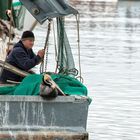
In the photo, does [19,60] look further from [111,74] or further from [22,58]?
[111,74]

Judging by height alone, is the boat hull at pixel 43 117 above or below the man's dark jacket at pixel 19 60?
below

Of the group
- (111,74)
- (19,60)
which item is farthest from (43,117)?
(111,74)

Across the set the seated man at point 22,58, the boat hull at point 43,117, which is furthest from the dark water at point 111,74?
the boat hull at point 43,117

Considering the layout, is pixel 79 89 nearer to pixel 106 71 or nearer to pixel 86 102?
pixel 86 102

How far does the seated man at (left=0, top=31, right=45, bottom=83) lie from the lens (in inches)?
517

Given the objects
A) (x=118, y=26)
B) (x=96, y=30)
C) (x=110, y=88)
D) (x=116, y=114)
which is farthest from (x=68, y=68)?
(x=118, y=26)

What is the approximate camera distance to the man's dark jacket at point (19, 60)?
13117mm

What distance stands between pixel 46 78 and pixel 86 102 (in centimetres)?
60

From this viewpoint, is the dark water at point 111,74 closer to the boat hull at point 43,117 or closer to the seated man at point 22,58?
A: the seated man at point 22,58

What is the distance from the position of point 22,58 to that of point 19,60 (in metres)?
0.05

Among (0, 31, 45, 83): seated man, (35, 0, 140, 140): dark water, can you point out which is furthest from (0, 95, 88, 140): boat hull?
(35, 0, 140, 140): dark water

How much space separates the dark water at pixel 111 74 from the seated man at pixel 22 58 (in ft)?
7.03

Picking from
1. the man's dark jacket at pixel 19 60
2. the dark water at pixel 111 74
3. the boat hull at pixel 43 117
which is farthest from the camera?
the dark water at pixel 111 74

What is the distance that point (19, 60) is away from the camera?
13195 mm
